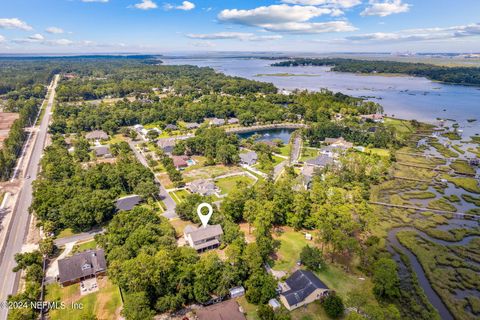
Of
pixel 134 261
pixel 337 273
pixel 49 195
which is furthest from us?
pixel 49 195

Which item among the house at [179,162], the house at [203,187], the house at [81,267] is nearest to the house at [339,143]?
the house at [203,187]

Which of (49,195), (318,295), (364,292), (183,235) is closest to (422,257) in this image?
(364,292)

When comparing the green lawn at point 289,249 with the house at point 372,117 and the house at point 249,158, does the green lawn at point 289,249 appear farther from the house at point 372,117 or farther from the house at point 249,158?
the house at point 372,117

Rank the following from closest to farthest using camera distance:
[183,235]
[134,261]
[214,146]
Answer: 1. [134,261]
2. [183,235]
3. [214,146]

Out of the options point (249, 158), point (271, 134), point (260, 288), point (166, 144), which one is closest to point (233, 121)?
point (271, 134)

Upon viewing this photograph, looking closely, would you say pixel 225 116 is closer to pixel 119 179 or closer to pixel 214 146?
pixel 214 146
